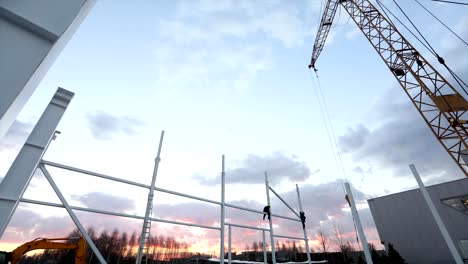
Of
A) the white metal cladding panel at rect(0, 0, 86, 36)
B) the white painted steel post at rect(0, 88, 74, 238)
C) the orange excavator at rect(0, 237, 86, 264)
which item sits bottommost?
the orange excavator at rect(0, 237, 86, 264)

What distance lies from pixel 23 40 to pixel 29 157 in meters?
3.58

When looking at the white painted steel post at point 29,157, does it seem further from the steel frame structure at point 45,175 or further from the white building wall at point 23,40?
the white building wall at point 23,40

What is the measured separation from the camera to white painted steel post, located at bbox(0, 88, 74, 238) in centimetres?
298

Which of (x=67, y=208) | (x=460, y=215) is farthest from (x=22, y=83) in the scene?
(x=460, y=215)

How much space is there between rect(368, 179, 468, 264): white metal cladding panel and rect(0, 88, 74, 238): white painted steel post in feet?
83.4

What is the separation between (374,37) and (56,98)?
74.8 ft

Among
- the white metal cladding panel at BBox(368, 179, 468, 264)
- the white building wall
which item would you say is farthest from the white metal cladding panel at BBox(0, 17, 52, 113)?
the white metal cladding panel at BBox(368, 179, 468, 264)

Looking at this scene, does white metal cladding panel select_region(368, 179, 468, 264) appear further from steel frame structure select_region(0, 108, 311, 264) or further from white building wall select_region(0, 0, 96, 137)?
white building wall select_region(0, 0, 96, 137)

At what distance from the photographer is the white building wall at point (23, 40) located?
674 millimetres

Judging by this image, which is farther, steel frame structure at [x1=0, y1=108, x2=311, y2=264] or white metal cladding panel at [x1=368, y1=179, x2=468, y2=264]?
white metal cladding panel at [x1=368, y1=179, x2=468, y2=264]

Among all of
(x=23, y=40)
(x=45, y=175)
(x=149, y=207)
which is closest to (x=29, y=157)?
(x=45, y=175)

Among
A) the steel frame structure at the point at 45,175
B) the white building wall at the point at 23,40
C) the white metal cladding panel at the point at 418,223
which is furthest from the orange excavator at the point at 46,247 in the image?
the white metal cladding panel at the point at 418,223

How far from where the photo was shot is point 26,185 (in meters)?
3.21

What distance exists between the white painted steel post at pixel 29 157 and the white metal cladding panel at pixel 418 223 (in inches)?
1001
